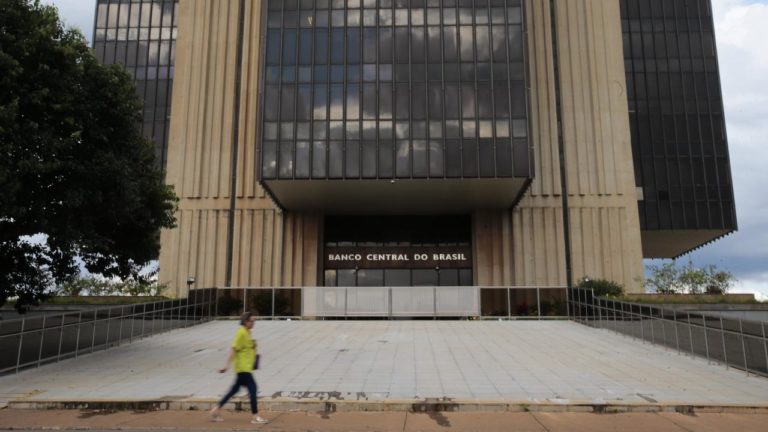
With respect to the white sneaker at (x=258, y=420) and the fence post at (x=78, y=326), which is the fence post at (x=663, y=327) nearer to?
the white sneaker at (x=258, y=420)

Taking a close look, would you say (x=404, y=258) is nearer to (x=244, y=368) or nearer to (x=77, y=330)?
(x=77, y=330)

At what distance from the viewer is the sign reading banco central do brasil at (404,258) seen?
36438 millimetres

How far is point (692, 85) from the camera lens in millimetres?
41406

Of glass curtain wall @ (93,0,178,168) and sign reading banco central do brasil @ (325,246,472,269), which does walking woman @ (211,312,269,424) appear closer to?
sign reading banco central do brasil @ (325,246,472,269)

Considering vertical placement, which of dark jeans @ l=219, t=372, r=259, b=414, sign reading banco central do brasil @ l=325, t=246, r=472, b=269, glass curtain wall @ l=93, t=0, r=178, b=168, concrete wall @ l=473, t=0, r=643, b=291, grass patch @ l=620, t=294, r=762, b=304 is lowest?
dark jeans @ l=219, t=372, r=259, b=414

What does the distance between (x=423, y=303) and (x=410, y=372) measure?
13.0 meters

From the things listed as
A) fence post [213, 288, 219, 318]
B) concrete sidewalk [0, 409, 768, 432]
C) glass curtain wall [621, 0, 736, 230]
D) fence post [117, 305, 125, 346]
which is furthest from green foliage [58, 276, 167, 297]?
glass curtain wall [621, 0, 736, 230]

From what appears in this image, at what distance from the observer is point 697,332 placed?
14.0m

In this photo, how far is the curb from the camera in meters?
9.18

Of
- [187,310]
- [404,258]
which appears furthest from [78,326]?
[404,258]

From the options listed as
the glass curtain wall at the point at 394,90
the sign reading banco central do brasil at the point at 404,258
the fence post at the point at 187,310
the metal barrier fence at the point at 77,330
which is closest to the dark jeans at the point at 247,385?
the metal barrier fence at the point at 77,330

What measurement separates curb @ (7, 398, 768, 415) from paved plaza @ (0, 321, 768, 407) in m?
0.14

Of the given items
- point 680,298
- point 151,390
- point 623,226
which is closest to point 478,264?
point 623,226

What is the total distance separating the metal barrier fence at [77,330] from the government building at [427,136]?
11.4 meters
